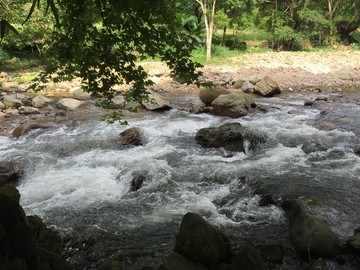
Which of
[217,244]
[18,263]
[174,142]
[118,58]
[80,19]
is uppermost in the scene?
[80,19]

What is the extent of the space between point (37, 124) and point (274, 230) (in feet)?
28.8

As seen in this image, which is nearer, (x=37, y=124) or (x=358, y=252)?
(x=358, y=252)

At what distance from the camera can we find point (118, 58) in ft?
12.7

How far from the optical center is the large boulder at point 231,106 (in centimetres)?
1280

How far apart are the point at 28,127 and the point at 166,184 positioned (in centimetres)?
603

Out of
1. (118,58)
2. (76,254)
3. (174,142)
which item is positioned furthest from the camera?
(174,142)

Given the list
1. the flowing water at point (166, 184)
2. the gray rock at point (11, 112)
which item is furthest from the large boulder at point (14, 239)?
the gray rock at point (11, 112)

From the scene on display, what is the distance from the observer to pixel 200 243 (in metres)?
4.51

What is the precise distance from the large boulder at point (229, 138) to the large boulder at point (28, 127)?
17.2 feet

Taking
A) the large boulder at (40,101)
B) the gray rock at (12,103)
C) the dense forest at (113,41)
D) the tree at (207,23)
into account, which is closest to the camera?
the dense forest at (113,41)

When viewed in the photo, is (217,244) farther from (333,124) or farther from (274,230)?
(333,124)

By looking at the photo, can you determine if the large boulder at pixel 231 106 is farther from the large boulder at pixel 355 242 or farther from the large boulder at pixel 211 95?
the large boulder at pixel 355 242

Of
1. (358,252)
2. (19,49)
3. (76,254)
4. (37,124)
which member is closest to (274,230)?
(358,252)

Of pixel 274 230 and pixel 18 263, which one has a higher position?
pixel 18 263
